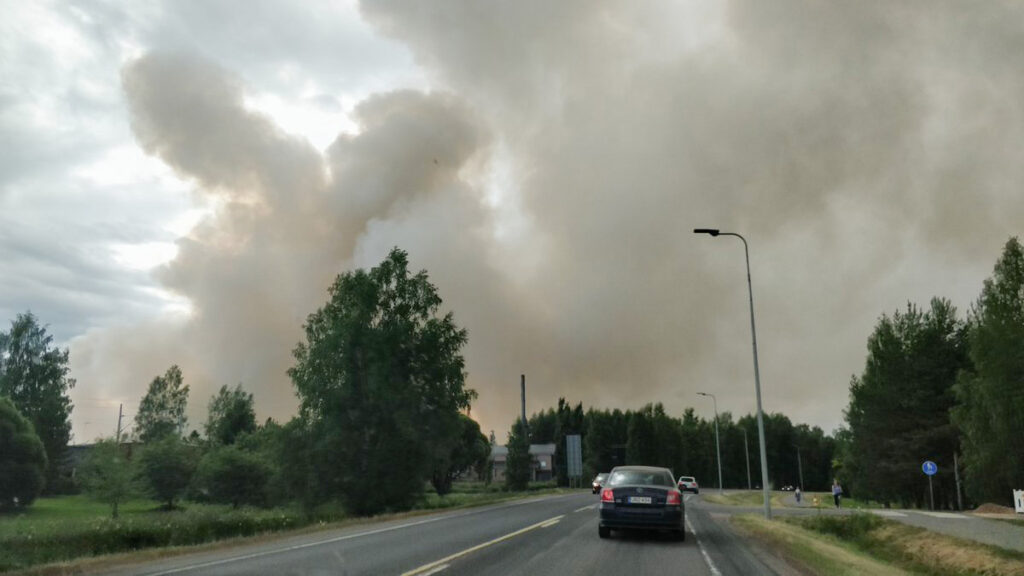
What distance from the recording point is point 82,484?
2386 inches

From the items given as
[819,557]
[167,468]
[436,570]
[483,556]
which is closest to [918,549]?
[819,557]

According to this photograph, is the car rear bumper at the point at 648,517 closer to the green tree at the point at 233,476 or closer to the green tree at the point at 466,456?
the green tree at the point at 466,456

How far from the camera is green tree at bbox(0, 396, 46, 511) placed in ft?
199

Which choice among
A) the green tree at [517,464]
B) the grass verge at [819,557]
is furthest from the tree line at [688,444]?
the grass verge at [819,557]

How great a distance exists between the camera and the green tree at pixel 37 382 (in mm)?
74062

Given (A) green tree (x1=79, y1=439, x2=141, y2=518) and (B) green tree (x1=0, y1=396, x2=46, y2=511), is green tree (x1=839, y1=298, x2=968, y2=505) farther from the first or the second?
(B) green tree (x1=0, y1=396, x2=46, y2=511)

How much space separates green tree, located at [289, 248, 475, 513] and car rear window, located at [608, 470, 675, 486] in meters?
29.1

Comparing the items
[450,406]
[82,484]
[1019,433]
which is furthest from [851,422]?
[82,484]

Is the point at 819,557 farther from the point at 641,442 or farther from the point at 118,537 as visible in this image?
the point at 641,442

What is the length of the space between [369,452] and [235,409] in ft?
196

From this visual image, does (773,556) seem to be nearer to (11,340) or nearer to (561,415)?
(11,340)

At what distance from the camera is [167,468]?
229 feet

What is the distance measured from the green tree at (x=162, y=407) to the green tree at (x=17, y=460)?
1161 inches

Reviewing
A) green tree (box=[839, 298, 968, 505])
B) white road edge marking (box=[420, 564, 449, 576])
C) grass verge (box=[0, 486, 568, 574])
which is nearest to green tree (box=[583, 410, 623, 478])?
green tree (box=[839, 298, 968, 505])
